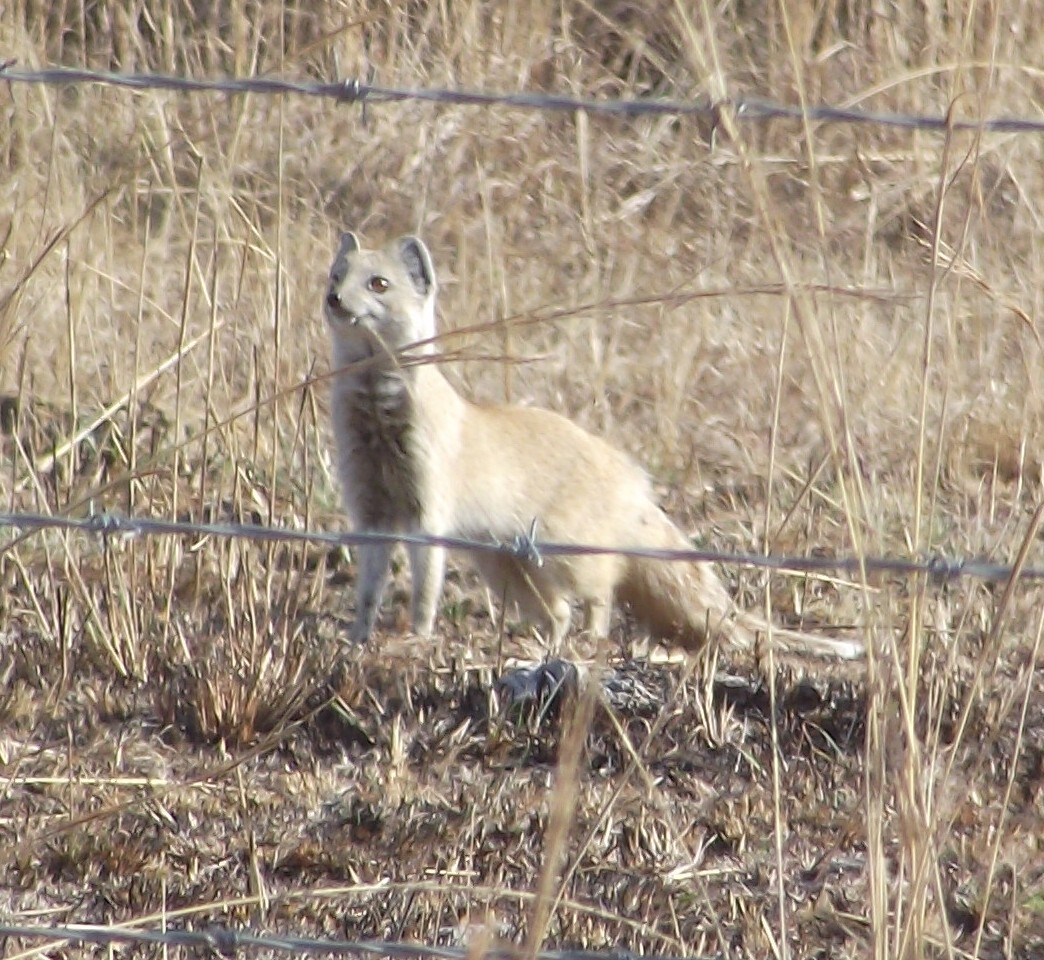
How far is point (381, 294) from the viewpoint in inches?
174

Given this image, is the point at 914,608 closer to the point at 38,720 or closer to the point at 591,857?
the point at 591,857

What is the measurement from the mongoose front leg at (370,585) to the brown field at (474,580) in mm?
113

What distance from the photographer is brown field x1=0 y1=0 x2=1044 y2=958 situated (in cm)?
246

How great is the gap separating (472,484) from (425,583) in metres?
0.42

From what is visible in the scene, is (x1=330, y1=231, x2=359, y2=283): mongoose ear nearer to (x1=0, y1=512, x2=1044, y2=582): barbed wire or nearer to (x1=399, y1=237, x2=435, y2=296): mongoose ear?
(x1=399, y1=237, x2=435, y2=296): mongoose ear

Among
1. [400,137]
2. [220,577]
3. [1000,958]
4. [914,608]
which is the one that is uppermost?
[400,137]

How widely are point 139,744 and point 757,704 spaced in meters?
1.21

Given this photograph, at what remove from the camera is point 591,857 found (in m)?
2.89

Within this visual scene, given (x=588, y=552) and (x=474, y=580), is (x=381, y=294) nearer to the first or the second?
(x=474, y=580)

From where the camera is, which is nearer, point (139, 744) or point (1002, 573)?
point (1002, 573)

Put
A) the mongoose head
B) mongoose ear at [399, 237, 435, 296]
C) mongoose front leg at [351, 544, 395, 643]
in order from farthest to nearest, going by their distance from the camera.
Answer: mongoose ear at [399, 237, 435, 296]
the mongoose head
mongoose front leg at [351, 544, 395, 643]

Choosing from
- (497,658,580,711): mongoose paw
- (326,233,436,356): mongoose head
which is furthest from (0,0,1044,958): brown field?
(326,233,436,356): mongoose head

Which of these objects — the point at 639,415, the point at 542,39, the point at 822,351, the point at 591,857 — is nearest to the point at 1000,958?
the point at 591,857

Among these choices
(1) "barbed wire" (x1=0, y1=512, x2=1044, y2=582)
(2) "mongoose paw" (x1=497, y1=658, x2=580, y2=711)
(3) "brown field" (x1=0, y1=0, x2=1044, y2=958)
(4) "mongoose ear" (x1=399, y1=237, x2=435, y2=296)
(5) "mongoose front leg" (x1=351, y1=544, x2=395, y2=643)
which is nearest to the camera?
(1) "barbed wire" (x1=0, y1=512, x2=1044, y2=582)
